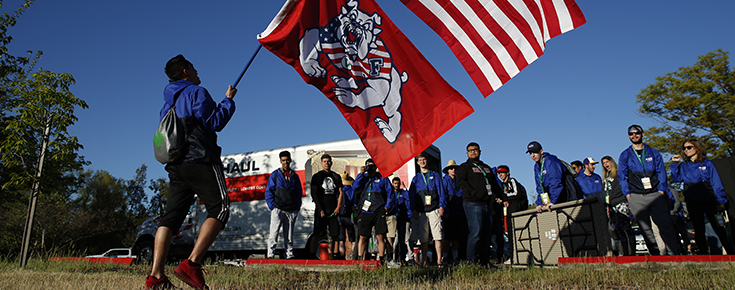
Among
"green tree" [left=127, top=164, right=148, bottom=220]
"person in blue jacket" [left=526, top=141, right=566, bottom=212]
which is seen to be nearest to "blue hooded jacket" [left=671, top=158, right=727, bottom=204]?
"person in blue jacket" [left=526, top=141, right=566, bottom=212]

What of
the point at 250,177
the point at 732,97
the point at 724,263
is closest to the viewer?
the point at 724,263

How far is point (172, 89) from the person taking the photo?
3625mm

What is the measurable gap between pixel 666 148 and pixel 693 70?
511 centimetres

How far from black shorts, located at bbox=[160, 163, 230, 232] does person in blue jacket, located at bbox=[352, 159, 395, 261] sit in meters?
4.57

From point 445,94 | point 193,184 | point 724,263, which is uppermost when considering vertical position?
point 445,94

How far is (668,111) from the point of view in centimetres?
2772

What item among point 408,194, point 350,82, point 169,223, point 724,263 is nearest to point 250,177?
point 408,194

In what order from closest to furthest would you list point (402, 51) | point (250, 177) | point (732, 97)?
point (402, 51), point (250, 177), point (732, 97)

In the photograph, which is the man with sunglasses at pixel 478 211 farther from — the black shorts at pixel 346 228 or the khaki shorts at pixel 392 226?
the khaki shorts at pixel 392 226

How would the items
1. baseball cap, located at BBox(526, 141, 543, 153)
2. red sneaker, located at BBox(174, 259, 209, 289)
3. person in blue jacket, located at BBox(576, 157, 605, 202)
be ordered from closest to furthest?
red sneaker, located at BBox(174, 259, 209, 289)
baseball cap, located at BBox(526, 141, 543, 153)
person in blue jacket, located at BBox(576, 157, 605, 202)

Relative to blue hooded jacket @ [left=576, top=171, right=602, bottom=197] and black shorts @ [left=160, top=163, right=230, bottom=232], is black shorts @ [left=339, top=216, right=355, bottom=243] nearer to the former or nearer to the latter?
blue hooded jacket @ [left=576, top=171, right=602, bottom=197]

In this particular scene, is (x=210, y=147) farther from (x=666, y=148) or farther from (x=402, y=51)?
(x=666, y=148)

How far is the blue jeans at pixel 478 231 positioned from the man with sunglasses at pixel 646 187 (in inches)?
78.9

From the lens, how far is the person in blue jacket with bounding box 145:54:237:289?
10.8 ft
